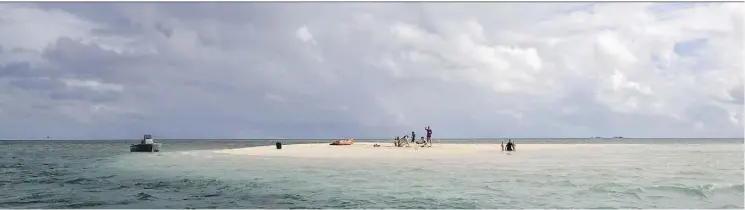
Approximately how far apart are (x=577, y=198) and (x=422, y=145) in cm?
4559

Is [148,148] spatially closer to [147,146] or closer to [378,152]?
[147,146]

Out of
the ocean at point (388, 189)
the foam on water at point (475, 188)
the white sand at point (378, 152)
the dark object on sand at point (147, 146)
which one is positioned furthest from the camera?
the dark object on sand at point (147, 146)

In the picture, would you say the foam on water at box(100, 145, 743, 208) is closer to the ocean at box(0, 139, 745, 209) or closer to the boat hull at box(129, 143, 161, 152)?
the ocean at box(0, 139, 745, 209)

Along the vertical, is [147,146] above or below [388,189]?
above

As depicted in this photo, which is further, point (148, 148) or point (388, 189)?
point (148, 148)

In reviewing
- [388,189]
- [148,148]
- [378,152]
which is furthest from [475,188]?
[148,148]

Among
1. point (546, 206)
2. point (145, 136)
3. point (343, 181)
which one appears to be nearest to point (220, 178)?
point (343, 181)

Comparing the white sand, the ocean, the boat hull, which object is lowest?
the ocean

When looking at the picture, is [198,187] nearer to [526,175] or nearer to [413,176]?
[413,176]

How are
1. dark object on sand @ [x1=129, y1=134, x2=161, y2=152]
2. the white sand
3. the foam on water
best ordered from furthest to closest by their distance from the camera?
dark object on sand @ [x1=129, y1=134, x2=161, y2=152] → the white sand → the foam on water

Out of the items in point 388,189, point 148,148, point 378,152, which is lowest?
point 388,189

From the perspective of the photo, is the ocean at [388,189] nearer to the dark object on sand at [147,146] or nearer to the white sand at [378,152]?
the white sand at [378,152]

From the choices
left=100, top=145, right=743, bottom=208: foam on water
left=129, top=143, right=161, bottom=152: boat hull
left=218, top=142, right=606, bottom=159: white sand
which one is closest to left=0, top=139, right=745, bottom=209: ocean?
left=100, top=145, right=743, bottom=208: foam on water

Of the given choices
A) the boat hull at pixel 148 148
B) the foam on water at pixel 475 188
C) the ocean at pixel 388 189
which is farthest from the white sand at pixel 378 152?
the ocean at pixel 388 189
